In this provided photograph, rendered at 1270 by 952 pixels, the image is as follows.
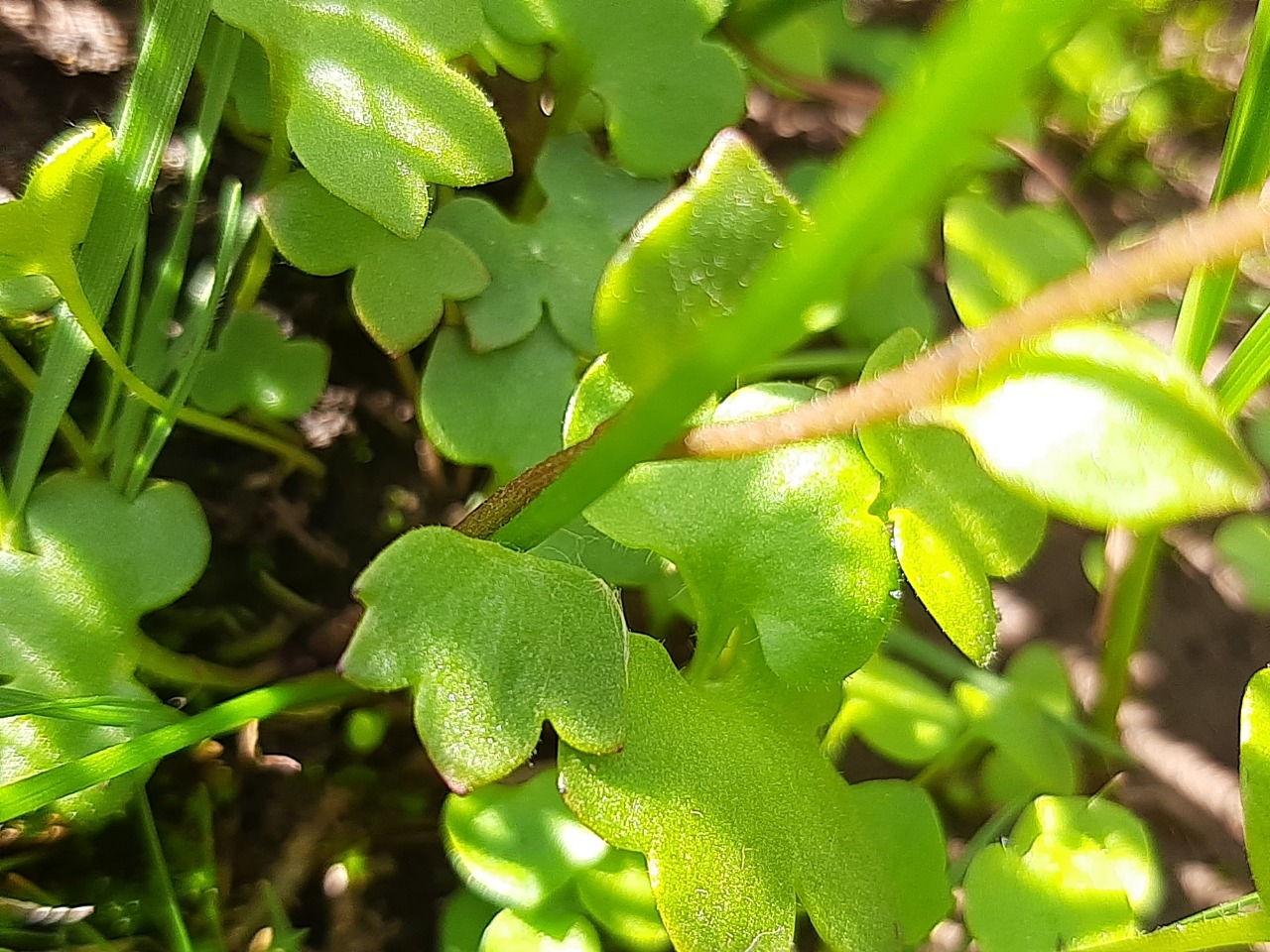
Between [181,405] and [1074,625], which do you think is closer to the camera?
[181,405]

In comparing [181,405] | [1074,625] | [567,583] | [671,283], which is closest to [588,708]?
[567,583]

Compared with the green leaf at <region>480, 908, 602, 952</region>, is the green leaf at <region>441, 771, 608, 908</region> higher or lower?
higher

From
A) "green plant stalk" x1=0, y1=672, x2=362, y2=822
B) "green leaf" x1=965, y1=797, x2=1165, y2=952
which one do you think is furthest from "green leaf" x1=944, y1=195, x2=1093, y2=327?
"green plant stalk" x1=0, y1=672, x2=362, y2=822

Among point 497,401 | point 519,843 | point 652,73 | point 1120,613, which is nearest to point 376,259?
point 497,401

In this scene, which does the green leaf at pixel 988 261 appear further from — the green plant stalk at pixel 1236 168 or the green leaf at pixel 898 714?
the green leaf at pixel 898 714

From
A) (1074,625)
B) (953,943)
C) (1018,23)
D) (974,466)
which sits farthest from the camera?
Result: (1074,625)

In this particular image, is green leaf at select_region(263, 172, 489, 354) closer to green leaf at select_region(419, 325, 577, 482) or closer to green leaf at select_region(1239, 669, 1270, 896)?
green leaf at select_region(419, 325, 577, 482)

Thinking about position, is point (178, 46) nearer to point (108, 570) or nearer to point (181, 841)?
point (108, 570)

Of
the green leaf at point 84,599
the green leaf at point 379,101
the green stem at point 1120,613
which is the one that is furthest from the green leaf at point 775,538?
the green stem at point 1120,613
